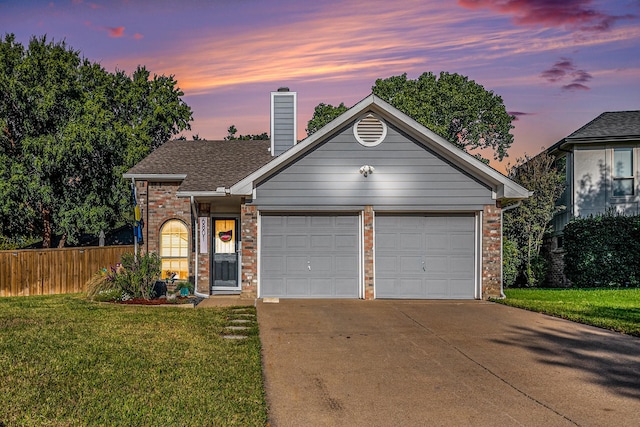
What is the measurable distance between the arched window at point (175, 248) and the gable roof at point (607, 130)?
1562 centimetres

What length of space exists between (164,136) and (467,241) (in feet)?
76.8

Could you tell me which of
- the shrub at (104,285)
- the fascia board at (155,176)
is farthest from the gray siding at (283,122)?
the shrub at (104,285)

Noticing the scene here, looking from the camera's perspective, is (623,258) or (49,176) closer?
(623,258)

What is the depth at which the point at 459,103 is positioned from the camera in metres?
40.8

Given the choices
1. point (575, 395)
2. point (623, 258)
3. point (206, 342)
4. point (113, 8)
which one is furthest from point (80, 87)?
point (575, 395)

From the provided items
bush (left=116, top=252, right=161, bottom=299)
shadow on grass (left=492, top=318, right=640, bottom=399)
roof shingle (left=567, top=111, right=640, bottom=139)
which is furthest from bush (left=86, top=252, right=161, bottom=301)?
roof shingle (left=567, top=111, right=640, bottom=139)

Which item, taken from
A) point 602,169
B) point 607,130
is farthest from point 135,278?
point 607,130

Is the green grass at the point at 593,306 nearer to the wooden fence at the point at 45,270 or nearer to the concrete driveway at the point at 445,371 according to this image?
the concrete driveway at the point at 445,371

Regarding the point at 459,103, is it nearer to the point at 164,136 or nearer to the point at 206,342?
the point at 164,136

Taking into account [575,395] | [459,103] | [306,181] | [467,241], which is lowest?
[575,395]

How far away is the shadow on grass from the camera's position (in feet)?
23.7

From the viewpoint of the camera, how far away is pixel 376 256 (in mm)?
15211

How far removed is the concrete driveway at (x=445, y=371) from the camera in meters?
5.91

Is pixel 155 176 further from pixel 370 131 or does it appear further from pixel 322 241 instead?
pixel 370 131
